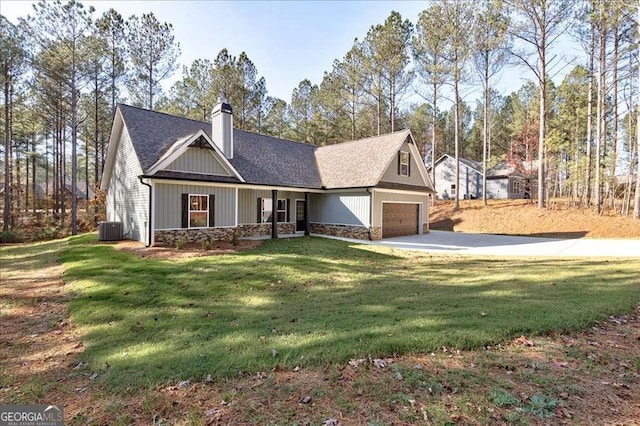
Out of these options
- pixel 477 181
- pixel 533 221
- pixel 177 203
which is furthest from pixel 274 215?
pixel 477 181

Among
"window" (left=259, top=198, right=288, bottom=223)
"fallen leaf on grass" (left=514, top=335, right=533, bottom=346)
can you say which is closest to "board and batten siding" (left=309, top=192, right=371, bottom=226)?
"window" (left=259, top=198, right=288, bottom=223)

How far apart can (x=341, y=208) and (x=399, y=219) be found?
3.60 metres

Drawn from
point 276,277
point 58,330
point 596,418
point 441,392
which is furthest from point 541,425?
point 58,330

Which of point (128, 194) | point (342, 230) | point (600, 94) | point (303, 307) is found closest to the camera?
point (303, 307)

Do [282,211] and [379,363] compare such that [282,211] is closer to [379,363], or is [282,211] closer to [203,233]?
[203,233]

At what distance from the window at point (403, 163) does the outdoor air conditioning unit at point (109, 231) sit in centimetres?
1469

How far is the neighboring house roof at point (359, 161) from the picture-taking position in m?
17.0

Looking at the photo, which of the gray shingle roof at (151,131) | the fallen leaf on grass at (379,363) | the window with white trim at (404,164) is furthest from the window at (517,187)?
the fallen leaf on grass at (379,363)

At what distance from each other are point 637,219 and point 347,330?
20.9 m

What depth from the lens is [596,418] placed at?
263 centimetres

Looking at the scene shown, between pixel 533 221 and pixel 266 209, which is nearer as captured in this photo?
pixel 266 209

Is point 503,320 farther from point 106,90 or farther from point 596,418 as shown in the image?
point 106,90

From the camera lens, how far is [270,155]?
18656mm

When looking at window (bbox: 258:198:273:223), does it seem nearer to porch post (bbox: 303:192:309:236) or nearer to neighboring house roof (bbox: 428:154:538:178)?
porch post (bbox: 303:192:309:236)
